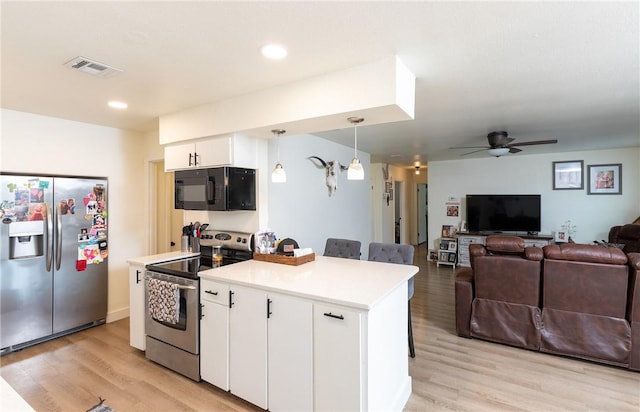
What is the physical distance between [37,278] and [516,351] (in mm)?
4819

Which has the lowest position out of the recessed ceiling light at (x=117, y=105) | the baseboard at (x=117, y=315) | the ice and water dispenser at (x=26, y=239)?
the baseboard at (x=117, y=315)

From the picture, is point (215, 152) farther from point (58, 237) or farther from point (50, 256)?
point (50, 256)

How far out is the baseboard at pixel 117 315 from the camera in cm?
379

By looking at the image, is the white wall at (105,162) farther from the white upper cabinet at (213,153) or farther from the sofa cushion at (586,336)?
the sofa cushion at (586,336)

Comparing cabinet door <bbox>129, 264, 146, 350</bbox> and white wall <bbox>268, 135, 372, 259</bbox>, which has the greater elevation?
white wall <bbox>268, 135, 372, 259</bbox>

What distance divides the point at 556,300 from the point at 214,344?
2.98 meters

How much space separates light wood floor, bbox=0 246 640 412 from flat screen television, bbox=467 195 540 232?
381cm

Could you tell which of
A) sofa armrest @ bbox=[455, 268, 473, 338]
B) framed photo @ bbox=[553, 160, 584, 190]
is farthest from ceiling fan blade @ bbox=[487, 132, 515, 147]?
framed photo @ bbox=[553, 160, 584, 190]

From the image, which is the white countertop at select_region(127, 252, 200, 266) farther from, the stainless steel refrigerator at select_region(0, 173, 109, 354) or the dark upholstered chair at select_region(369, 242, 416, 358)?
the dark upholstered chair at select_region(369, 242, 416, 358)

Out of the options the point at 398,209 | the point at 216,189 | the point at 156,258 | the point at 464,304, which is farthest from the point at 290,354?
the point at 398,209

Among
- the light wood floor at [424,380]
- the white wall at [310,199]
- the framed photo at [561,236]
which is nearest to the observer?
the light wood floor at [424,380]

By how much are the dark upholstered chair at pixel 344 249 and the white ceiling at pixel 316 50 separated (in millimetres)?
1353

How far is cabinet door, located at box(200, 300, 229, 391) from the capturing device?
2.26 meters

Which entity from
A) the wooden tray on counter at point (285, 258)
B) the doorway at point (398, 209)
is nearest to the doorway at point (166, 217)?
the wooden tray on counter at point (285, 258)
